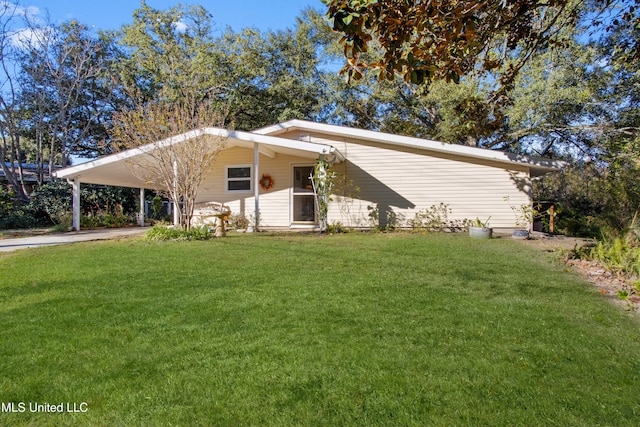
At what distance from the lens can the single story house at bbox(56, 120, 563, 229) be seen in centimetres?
1080

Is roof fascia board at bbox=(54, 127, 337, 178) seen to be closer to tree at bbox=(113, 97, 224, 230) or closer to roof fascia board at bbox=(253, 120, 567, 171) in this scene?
tree at bbox=(113, 97, 224, 230)

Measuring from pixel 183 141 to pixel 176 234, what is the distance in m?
2.35

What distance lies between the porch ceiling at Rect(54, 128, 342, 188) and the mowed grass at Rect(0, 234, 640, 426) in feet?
15.6

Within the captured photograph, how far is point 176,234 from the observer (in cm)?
884

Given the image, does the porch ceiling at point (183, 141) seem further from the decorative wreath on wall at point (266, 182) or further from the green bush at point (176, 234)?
the green bush at point (176, 234)

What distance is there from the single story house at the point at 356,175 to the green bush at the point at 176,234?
2.05 metres

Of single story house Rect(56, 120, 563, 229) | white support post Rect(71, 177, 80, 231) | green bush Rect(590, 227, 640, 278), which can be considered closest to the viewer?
green bush Rect(590, 227, 640, 278)

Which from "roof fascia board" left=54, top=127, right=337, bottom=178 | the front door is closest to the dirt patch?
"roof fascia board" left=54, top=127, right=337, bottom=178

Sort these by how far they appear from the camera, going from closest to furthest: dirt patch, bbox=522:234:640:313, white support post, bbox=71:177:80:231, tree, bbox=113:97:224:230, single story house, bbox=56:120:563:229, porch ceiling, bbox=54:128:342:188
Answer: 1. dirt patch, bbox=522:234:640:313
2. tree, bbox=113:97:224:230
3. porch ceiling, bbox=54:128:342:188
4. single story house, bbox=56:120:563:229
5. white support post, bbox=71:177:80:231

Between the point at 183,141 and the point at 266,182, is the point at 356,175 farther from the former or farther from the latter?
the point at 183,141

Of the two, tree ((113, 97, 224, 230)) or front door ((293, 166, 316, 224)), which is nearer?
tree ((113, 97, 224, 230))

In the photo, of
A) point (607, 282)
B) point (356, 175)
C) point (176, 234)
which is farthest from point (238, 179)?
point (607, 282)

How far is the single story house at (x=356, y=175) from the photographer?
10797 mm

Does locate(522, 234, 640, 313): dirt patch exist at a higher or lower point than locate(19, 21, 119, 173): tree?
lower
